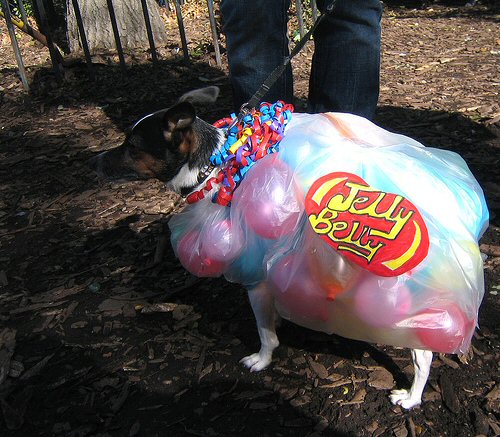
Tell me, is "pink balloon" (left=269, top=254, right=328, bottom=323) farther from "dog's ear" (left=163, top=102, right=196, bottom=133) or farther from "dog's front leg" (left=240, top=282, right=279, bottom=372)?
"dog's ear" (left=163, top=102, right=196, bottom=133)

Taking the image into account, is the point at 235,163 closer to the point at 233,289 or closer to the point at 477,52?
the point at 233,289

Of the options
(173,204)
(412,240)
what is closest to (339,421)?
(412,240)

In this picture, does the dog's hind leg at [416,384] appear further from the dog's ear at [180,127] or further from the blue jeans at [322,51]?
the blue jeans at [322,51]

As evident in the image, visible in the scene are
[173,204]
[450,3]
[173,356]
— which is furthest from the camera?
[450,3]

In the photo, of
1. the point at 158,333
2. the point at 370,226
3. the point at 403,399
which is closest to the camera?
the point at 370,226

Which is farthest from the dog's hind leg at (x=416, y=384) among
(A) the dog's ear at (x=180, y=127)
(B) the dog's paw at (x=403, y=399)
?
(A) the dog's ear at (x=180, y=127)

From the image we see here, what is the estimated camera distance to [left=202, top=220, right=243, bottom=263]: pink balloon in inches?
98.5

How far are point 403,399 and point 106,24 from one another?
6.46 meters

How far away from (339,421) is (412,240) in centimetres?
91

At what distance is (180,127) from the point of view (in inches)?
109

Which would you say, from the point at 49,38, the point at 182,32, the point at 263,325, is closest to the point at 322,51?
the point at 263,325

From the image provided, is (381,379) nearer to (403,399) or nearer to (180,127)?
(403,399)

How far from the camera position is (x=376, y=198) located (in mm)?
2139

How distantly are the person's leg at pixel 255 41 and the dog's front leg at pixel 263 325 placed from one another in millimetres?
1532
